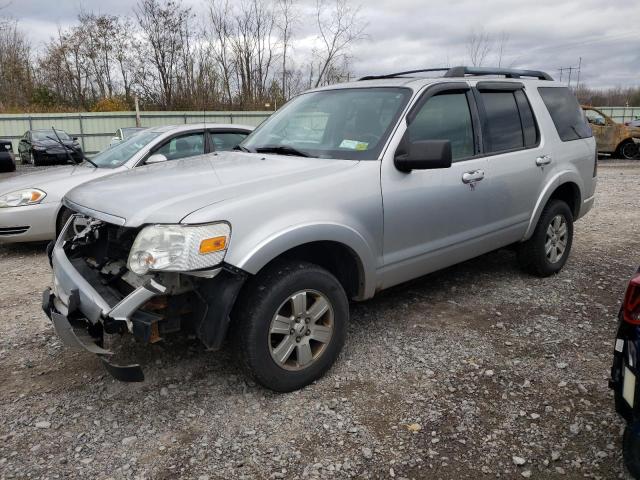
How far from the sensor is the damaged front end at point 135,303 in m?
2.50

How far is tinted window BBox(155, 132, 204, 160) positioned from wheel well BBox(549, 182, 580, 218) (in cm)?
412

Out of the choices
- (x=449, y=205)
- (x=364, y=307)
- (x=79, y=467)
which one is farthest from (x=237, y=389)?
(x=449, y=205)

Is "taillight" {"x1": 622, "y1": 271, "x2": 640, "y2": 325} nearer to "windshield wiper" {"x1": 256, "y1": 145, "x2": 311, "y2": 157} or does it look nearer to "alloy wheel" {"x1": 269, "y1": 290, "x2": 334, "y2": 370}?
"alloy wheel" {"x1": 269, "y1": 290, "x2": 334, "y2": 370}

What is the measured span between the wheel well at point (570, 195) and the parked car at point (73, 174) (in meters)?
3.95

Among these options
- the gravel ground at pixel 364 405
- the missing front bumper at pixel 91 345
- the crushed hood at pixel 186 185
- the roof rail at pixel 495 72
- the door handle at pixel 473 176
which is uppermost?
the roof rail at pixel 495 72

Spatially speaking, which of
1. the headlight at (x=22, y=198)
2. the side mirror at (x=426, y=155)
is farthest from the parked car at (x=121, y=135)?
the side mirror at (x=426, y=155)

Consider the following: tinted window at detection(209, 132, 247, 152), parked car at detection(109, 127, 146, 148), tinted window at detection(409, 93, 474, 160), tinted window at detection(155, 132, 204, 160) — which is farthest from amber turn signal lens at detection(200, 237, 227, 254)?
parked car at detection(109, 127, 146, 148)

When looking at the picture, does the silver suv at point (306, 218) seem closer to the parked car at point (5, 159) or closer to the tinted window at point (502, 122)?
the tinted window at point (502, 122)

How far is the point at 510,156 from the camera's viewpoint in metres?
4.21

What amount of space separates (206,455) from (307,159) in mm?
1875

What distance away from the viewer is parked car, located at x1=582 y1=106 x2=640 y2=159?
16562 millimetres

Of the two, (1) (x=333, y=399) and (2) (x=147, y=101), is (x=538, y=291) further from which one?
(2) (x=147, y=101)

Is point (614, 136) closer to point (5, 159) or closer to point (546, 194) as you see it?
point (546, 194)

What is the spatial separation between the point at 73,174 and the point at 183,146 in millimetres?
1303
